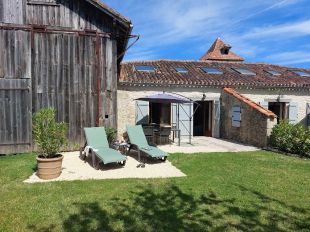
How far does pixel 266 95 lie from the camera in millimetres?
16062

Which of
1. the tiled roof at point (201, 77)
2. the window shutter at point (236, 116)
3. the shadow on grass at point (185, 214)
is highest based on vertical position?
the tiled roof at point (201, 77)

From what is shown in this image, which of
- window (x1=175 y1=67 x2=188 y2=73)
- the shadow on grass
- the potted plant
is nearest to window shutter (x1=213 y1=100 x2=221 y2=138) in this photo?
window (x1=175 y1=67 x2=188 y2=73)

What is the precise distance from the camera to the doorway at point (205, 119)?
1599 centimetres

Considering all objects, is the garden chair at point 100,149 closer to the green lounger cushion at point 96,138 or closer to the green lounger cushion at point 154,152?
the green lounger cushion at point 96,138

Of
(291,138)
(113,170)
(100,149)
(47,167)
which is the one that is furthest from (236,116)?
(47,167)

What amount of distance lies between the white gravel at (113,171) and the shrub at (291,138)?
16.5ft

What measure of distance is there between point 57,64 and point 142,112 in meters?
5.12

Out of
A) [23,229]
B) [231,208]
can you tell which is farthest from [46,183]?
[231,208]

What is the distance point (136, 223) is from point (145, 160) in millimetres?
4737

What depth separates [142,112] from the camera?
14094 millimetres

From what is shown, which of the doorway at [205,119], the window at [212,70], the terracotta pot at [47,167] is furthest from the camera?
the window at [212,70]

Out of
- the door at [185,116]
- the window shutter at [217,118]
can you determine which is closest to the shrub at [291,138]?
the window shutter at [217,118]

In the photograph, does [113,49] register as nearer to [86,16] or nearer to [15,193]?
[86,16]

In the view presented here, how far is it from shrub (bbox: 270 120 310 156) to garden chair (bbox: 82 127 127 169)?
6420mm
